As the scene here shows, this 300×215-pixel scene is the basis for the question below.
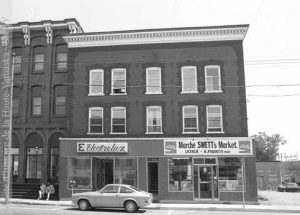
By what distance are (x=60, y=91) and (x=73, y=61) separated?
3.67 meters

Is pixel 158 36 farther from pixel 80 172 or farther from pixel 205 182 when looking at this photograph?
pixel 80 172

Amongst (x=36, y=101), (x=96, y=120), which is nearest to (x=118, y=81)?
(x=96, y=120)

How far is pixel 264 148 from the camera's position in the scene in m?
87.4

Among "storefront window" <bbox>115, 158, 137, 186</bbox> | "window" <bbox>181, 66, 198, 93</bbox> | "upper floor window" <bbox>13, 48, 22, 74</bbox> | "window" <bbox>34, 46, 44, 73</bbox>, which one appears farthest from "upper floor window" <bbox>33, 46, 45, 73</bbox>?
"window" <bbox>181, 66, 198, 93</bbox>

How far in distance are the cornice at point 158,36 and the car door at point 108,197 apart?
11460mm

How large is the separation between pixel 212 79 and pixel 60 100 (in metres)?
12.4

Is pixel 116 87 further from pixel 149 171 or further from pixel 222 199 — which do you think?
pixel 222 199

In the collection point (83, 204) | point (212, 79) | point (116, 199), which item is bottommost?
point (83, 204)

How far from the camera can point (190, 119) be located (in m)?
26.4

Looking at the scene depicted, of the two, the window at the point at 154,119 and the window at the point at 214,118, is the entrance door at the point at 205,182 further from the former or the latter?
the window at the point at 154,119

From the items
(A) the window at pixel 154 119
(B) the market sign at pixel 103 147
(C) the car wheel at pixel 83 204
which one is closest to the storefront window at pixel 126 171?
(B) the market sign at pixel 103 147

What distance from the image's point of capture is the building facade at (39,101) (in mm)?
30188

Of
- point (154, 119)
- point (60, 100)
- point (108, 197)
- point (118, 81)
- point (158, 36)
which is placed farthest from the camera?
point (60, 100)

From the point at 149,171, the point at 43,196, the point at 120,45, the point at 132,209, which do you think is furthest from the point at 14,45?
the point at 132,209
